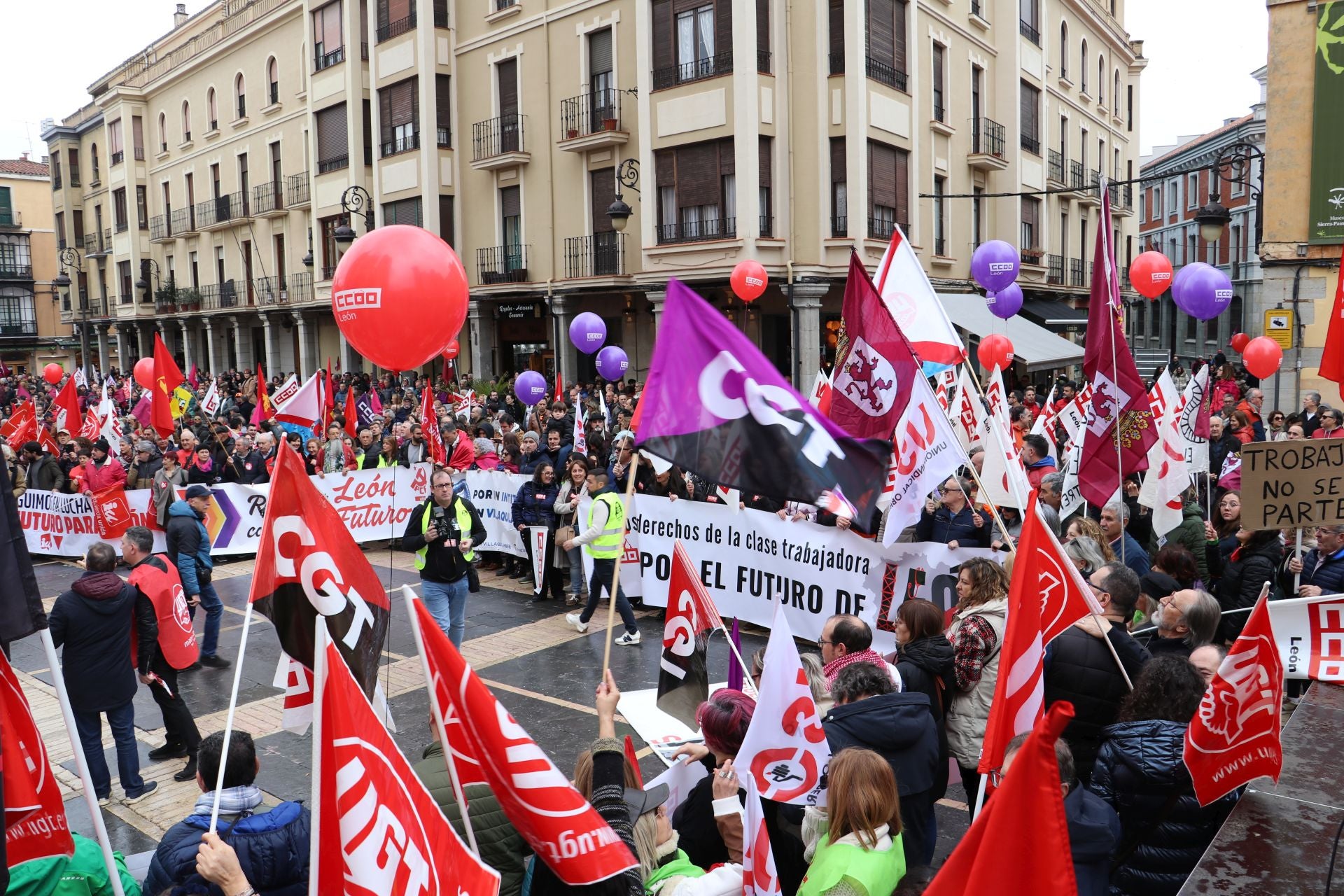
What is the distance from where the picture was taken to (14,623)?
321 cm

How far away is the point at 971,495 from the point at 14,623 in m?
7.39

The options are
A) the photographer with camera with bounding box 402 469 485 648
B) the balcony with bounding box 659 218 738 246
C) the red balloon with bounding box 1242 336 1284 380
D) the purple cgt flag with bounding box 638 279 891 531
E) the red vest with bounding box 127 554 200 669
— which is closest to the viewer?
the purple cgt flag with bounding box 638 279 891 531

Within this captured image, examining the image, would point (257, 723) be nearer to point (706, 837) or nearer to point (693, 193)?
point (706, 837)

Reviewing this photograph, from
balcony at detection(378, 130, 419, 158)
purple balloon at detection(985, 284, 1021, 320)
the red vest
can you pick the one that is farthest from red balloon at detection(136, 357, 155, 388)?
purple balloon at detection(985, 284, 1021, 320)

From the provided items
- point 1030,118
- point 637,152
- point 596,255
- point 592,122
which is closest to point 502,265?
point 596,255

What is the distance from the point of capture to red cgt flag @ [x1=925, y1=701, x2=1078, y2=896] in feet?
7.38

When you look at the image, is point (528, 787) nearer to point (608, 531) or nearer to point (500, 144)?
point (608, 531)

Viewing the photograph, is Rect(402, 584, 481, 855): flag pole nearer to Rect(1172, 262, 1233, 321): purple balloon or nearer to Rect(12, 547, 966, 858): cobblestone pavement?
Rect(12, 547, 966, 858): cobblestone pavement

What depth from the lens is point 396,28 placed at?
96.8ft

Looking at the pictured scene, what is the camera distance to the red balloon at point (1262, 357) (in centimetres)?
1462

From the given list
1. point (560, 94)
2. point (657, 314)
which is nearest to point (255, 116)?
point (560, 94)

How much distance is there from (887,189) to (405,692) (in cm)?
1889

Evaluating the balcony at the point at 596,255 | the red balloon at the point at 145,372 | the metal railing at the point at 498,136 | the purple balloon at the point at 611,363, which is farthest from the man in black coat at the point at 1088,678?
the metal railing at the point at 498,136

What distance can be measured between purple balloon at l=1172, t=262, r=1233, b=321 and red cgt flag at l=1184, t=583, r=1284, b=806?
1352 centimetres
